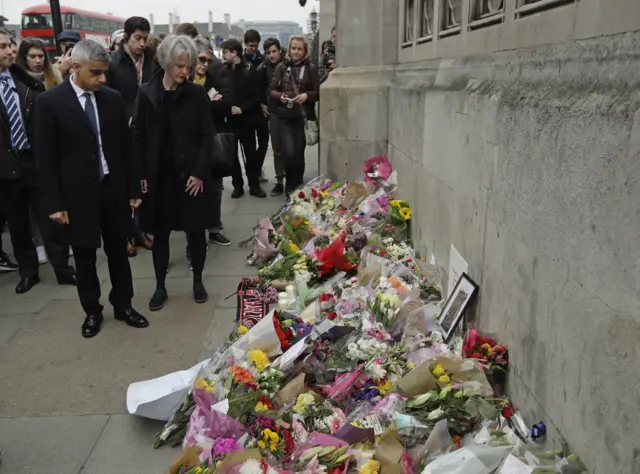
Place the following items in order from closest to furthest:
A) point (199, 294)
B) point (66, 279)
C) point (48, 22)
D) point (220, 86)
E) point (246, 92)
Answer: point (199, 294) → point (66, 279) → point (220, 86) → point (246, 92) → point (48, 22)

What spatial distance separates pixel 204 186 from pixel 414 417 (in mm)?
2818

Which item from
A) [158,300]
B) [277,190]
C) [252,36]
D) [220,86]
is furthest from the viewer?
[252,36]

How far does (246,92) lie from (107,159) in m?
4.61

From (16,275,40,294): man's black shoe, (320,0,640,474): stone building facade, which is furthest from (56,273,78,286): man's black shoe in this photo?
(320,0,640,474): stone building facade

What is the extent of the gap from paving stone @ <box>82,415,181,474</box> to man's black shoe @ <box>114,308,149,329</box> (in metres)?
1.24

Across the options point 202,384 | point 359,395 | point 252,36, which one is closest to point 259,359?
point 202,384

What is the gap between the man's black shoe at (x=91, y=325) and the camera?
4.43 metres

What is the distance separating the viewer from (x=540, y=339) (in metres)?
2.39

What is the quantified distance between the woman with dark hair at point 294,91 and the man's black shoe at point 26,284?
12.5 ft

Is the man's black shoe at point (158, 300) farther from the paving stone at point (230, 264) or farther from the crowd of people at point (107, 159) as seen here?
the paving stone at point (230, 264)

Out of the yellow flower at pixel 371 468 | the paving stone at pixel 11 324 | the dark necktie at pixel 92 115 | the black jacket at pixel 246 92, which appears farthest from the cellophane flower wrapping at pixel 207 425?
the black jacket at pixel 246 92

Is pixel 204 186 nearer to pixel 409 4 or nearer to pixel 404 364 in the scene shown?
pixel 404 364

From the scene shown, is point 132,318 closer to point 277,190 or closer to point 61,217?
point 61,217

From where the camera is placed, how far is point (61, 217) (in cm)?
403
